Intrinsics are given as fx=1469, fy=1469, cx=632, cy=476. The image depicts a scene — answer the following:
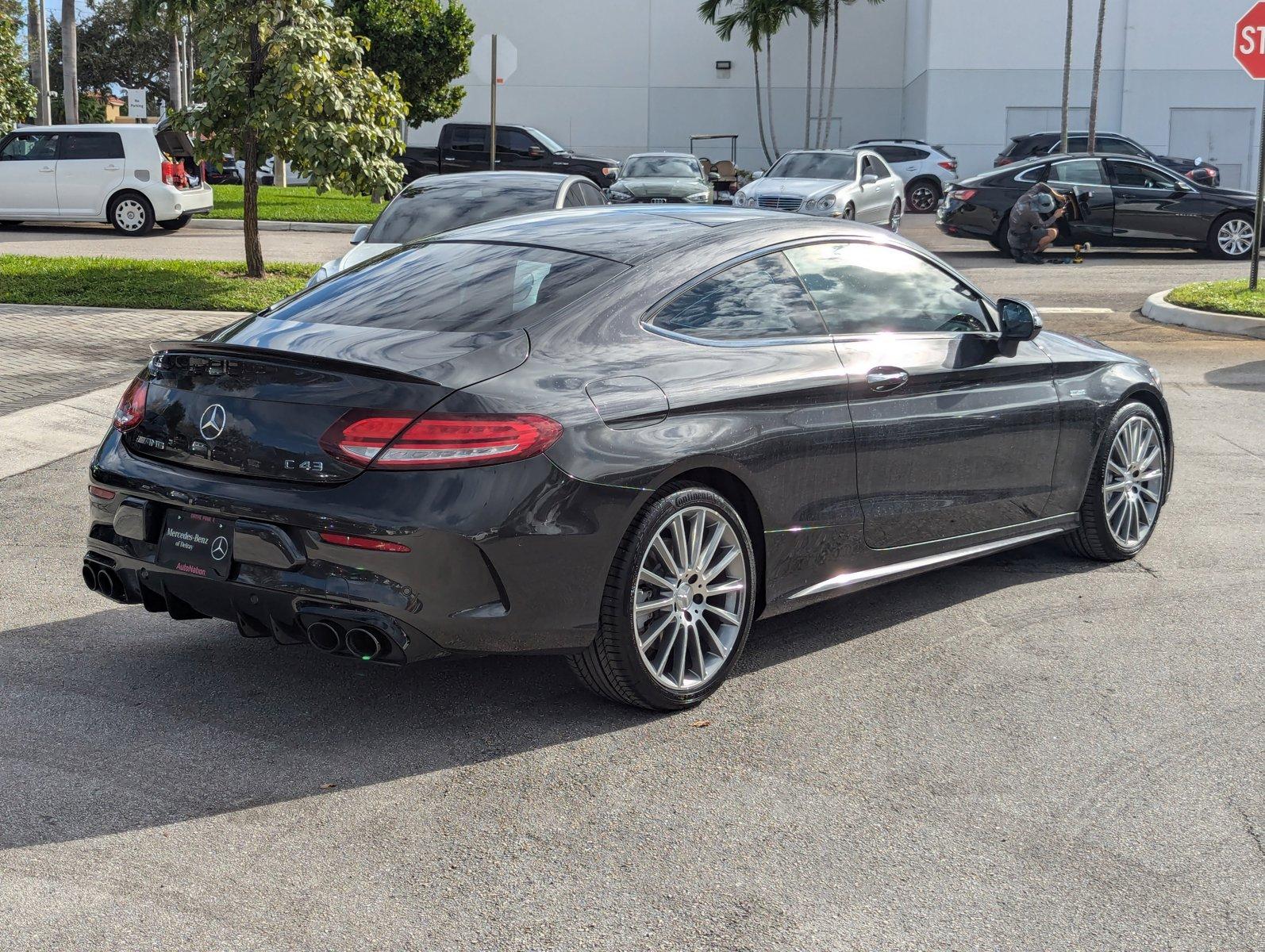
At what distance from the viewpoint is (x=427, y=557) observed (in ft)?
13.2

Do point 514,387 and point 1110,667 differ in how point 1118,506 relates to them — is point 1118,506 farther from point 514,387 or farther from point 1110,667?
point 514,387

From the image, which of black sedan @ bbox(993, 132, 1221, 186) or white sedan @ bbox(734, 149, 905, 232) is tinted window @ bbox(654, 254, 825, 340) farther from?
black sedan @ bbox(993, 132, 1221, 186)

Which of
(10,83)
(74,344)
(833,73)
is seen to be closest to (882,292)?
(74,344)

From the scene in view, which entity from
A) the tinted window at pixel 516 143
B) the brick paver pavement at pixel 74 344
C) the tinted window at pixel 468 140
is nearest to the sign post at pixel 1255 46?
the brick paver pavement at pixel 74 344

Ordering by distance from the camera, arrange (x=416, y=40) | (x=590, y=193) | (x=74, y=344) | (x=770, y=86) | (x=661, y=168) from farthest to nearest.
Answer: (x=770, y=86) < (x=416, y=40) < (x=661, y=168) < (x=590, y=193) < (x=74, y=344)

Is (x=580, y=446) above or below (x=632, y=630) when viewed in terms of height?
above

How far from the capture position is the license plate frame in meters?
4.22

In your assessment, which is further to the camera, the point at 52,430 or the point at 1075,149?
the point at 1075,149

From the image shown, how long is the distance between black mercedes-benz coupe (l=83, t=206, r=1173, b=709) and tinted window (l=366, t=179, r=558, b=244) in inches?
296

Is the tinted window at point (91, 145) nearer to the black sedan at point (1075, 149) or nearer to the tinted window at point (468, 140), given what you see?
the tinted window at point (468, 140)

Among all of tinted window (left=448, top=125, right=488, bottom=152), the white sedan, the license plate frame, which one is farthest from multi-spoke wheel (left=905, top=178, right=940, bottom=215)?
the license plate frame

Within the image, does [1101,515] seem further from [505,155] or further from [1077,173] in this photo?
[505,155]

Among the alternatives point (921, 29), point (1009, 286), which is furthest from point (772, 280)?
point (921, 29)

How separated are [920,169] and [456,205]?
2578cm
